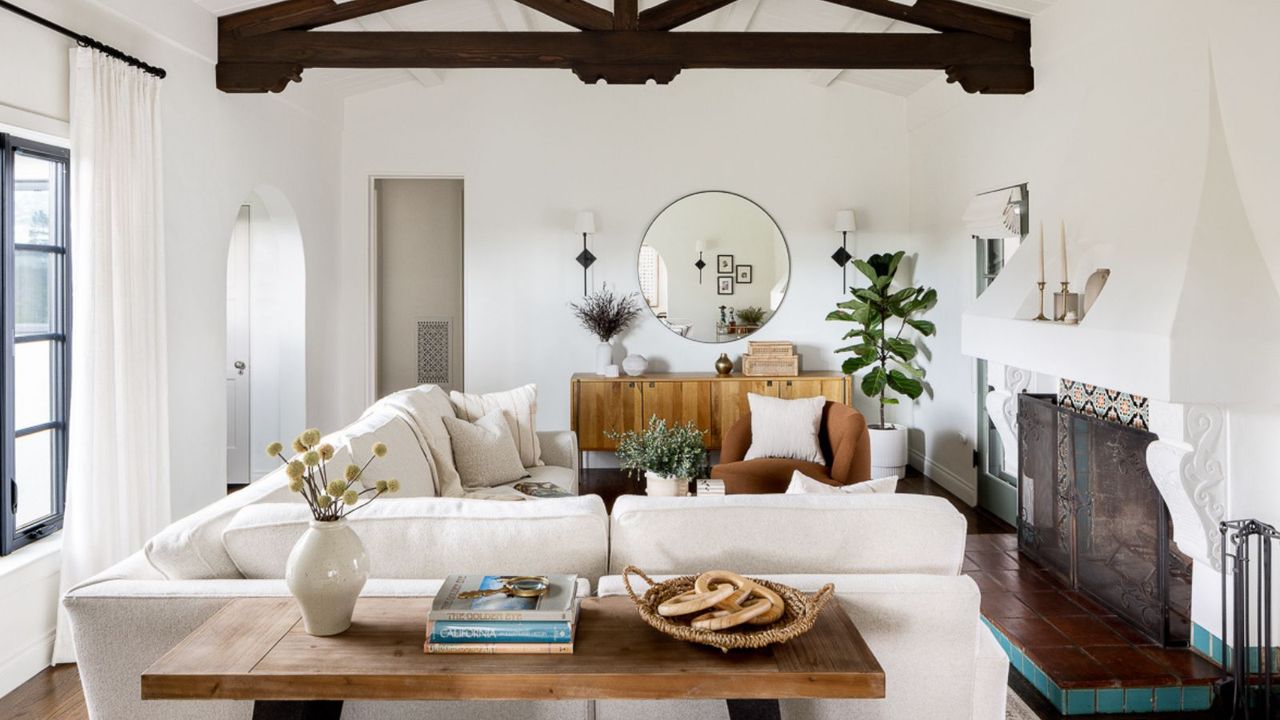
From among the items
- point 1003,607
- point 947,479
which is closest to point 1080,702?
point 1003,607

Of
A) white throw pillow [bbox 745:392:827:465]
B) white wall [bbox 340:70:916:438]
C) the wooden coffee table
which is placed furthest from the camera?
white wall [bbox 340:70:916:438]

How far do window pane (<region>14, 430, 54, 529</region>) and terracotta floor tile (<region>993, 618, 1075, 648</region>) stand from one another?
380cm

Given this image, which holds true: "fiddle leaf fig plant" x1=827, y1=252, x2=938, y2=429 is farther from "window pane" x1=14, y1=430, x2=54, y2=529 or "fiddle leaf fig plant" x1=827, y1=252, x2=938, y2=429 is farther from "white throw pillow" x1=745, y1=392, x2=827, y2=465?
"window pane" x1=14, y1=430, x2=54, y2=529

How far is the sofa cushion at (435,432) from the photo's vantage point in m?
3.90

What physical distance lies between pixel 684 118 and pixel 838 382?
92.4 inches

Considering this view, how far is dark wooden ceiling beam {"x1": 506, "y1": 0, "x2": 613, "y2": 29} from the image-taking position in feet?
14.3

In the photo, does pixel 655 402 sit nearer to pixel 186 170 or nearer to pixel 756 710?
pixel 186 170

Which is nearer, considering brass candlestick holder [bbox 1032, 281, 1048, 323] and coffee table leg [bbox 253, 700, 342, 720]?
coffee table leg [bbox 253, 700, 342, 720]

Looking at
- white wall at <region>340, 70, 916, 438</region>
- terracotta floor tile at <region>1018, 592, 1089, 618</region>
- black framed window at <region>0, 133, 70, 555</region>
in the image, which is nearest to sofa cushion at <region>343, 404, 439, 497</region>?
black framed window at <region>0, 133, 70, 555</region>

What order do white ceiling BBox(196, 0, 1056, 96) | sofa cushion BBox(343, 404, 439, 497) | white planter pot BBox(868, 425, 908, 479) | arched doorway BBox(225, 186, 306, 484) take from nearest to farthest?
sofa cushion BBox(343, 404, 439, 497) → white ceiling BBox(196, 0, 1056, 96) → arched doorway BBox(225, 186, 306, 484) → white planter pot BBox(868, 425, 908, 479)

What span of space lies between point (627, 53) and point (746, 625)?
137 inches

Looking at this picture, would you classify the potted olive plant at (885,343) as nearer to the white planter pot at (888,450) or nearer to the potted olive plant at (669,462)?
the white planter pot at (888,450)

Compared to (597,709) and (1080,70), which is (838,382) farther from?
(597,709)

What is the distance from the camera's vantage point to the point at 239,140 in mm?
4797
